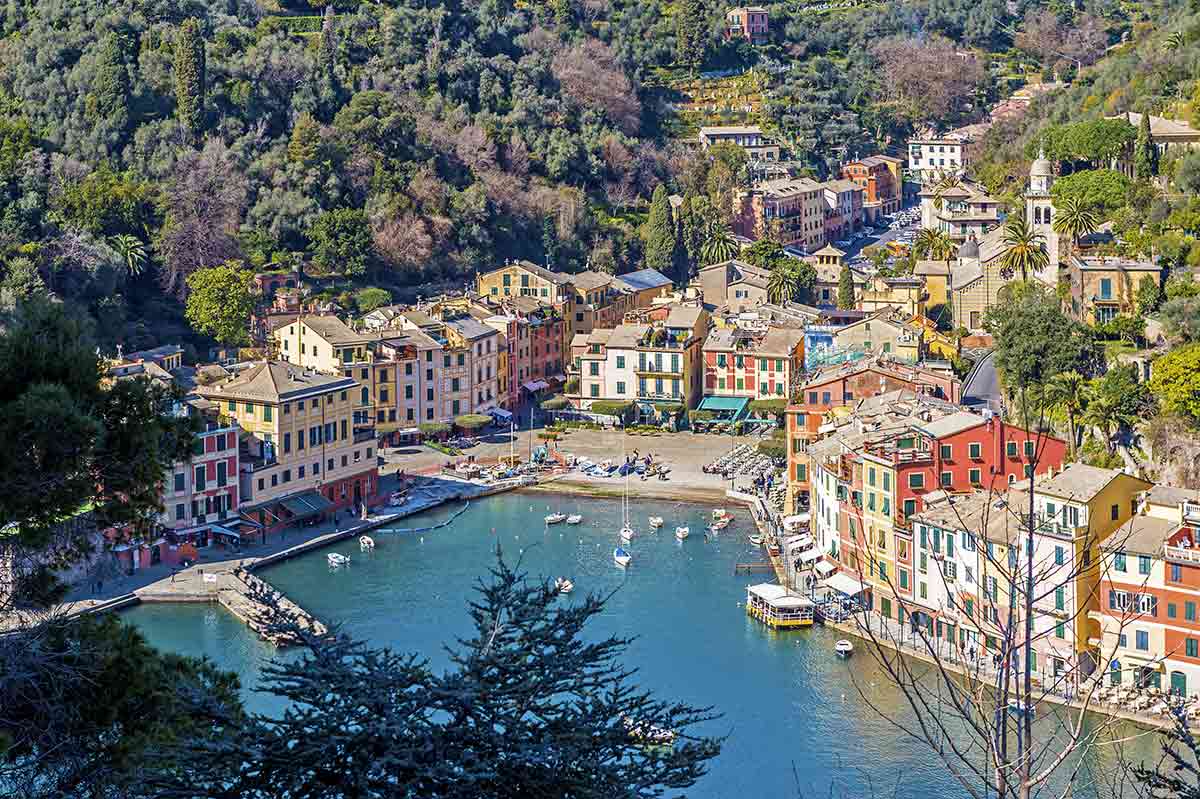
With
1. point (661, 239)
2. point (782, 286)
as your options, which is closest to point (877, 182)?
point (661, 239)

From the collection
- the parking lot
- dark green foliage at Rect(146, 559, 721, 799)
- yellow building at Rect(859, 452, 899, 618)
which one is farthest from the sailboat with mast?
dark green foliage at Rect(146, 559, 721, 799)

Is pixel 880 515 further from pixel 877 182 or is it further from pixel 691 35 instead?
pixel 691 35

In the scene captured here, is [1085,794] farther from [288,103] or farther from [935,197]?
[288,103]

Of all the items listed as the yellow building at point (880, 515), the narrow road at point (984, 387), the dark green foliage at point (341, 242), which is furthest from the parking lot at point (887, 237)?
the yellow building at point (880, 515)

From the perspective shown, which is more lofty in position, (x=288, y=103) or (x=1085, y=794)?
(x=288, y=103)

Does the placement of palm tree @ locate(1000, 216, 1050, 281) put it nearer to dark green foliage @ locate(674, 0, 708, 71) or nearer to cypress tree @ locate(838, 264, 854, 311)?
cypress tree @ locate(838, 264, 854, 311)

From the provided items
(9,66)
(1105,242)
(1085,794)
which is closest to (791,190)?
(1105,242)
